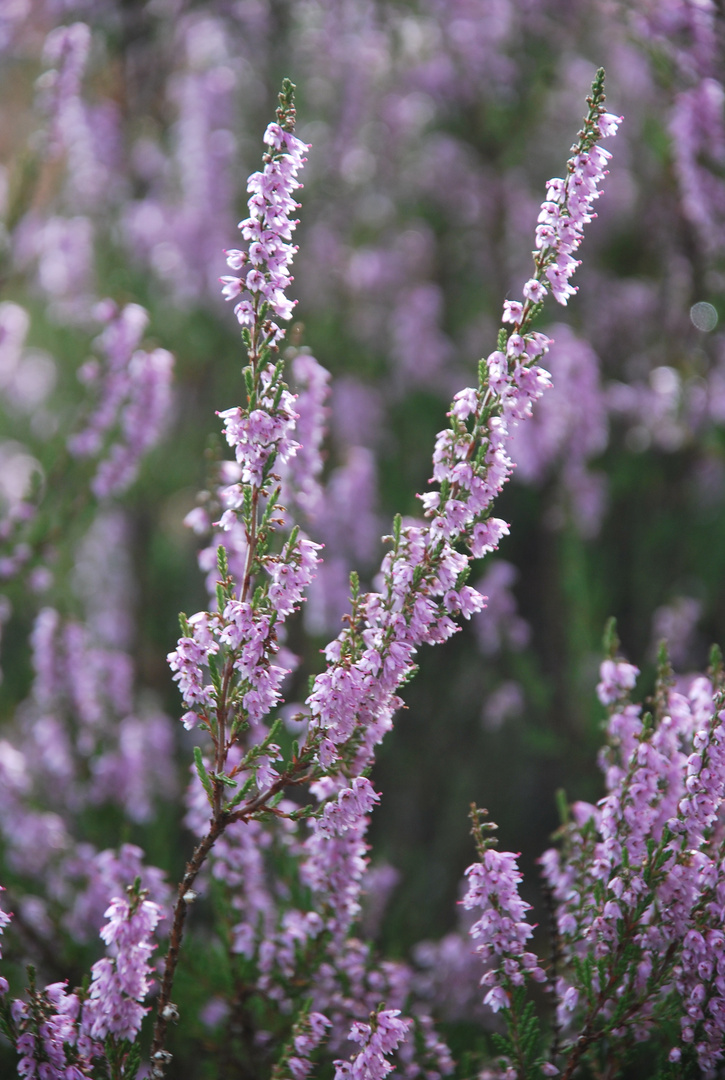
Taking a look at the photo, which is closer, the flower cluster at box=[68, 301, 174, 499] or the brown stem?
the brown stem

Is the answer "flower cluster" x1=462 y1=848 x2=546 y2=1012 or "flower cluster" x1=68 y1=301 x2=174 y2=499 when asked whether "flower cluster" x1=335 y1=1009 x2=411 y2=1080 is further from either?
"flower cluster" x1=68 y1=301 x2=174 y2=499

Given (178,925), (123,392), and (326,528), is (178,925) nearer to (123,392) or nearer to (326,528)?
(123,392)

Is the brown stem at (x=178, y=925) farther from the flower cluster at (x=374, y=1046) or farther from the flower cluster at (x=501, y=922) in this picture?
the flower cluster at (x=501, y=922)

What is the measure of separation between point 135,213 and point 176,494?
187 centimetres

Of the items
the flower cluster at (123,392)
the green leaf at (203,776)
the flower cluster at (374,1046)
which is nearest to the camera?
the green leaf at (203,776)

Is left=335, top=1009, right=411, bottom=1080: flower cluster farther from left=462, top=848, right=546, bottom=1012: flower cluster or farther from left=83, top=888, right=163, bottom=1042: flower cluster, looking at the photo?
left=83, top=888, right=163, bottom=1042: flower cluster

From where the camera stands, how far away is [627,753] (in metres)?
2.35

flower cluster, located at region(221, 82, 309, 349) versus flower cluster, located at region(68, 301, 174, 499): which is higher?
flower cluster, located at region(68, 301, 174, 499)

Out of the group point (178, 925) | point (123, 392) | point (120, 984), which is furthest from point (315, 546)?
Result: point (123, 392)

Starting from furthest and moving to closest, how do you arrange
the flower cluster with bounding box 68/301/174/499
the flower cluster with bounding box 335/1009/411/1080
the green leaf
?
the flower cluster with bounding box 68/301/174/499 → the flower cluster with bounding box 335/1009/411/1080 → the green leaf

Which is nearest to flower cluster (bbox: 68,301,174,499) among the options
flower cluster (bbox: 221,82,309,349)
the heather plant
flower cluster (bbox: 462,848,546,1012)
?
the heather plant

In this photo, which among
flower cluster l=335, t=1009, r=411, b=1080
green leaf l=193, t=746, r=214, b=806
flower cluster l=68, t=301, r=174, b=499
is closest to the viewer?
green leaf l=193, t=746, r=214, b=806

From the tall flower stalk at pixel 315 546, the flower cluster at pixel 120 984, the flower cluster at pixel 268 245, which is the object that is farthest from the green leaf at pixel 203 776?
the flower cluster at pixel 268 245

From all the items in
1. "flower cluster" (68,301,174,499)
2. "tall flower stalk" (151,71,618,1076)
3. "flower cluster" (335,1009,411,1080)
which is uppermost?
"flower cluster" (68,301,174,499)
